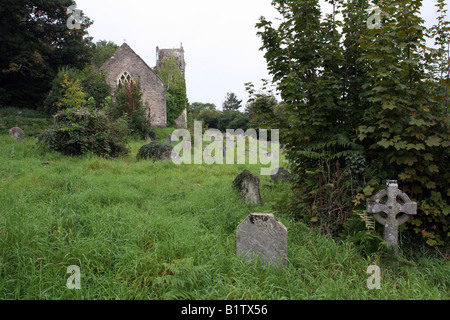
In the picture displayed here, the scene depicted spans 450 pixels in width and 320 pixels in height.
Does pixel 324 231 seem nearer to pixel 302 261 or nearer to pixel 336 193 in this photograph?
pixel 336 193

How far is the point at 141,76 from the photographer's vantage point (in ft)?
90.6

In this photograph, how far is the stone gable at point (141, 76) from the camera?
88.1 ft

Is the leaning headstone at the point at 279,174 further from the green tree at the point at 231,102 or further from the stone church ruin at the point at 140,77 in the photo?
the green tree at the point at 231,102

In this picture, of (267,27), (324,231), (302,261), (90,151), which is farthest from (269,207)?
(90,151)

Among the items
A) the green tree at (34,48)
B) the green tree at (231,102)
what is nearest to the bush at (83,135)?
the green tree at (34,48)

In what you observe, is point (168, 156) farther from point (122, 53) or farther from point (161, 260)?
point (122, 53)

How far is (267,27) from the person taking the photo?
5.45m

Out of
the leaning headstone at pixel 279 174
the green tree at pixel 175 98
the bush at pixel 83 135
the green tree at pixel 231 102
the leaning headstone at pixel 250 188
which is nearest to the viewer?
the leaning headstone at pixel 250 188

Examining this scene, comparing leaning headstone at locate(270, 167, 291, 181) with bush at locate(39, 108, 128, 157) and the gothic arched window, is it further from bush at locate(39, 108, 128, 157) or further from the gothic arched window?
the gothic arched window

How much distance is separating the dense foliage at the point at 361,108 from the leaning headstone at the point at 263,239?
1362mm

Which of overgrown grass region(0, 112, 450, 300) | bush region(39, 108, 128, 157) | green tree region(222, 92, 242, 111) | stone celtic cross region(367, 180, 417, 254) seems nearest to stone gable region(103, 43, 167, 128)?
bush region(39, 108, 128, 157)

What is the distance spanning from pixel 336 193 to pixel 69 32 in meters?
30.7

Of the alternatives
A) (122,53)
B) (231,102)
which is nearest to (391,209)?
(122,53)

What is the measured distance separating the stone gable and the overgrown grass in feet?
75.9
